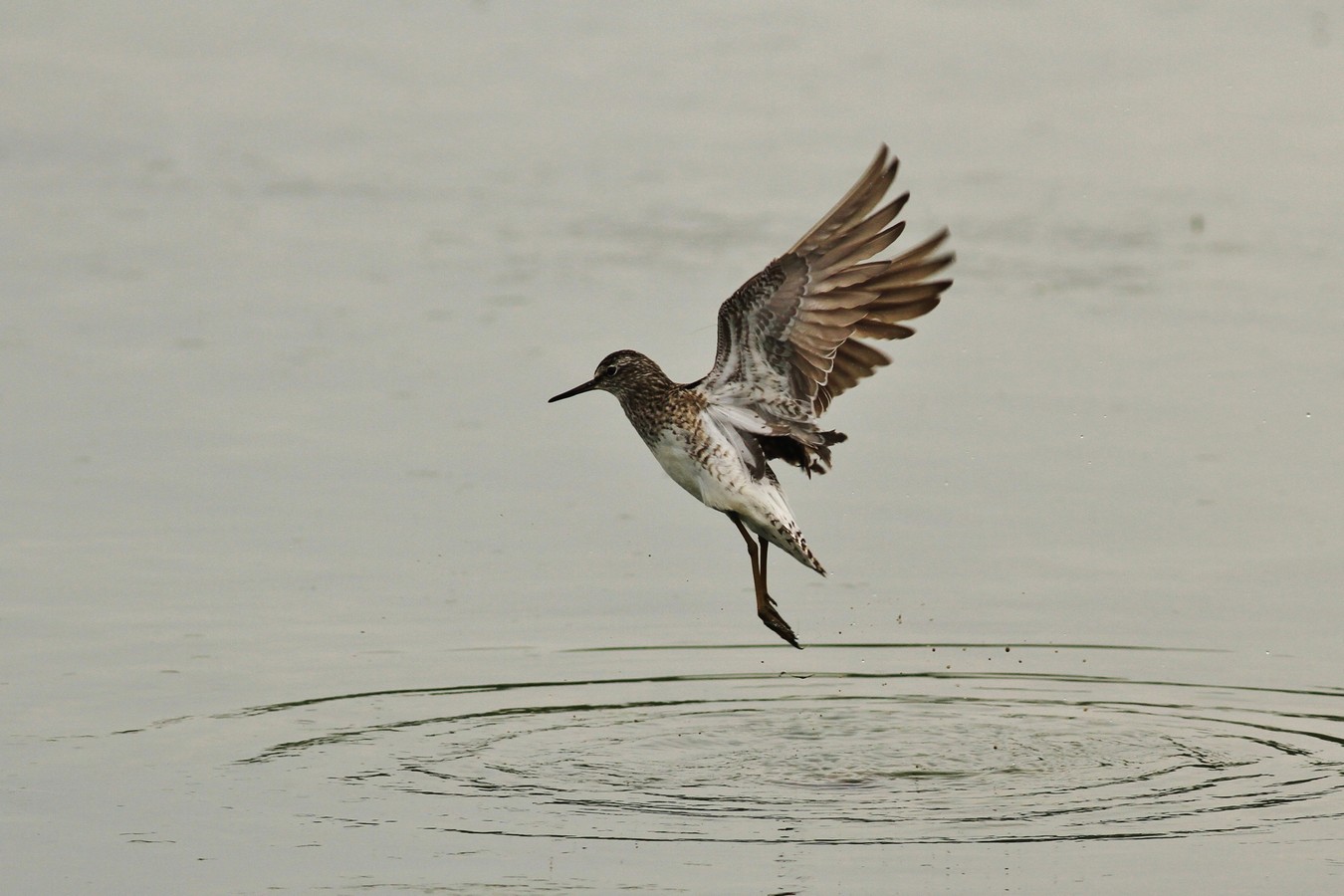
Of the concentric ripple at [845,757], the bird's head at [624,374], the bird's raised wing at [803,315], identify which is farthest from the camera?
the bird's head at [624,374]

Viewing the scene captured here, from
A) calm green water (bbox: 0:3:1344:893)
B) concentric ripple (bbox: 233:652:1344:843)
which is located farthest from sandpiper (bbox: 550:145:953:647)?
calm green water (bbox: 0:3:1344:893)

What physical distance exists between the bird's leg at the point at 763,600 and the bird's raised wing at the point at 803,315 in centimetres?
44

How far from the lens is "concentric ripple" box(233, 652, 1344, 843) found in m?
8.11

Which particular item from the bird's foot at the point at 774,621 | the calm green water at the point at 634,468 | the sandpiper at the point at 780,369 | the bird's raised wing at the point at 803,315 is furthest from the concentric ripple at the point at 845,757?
the bird's raised wing at the point at 803,315

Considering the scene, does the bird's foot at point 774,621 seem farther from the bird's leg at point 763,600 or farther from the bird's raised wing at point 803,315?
the bird's raised wing at point 803,315

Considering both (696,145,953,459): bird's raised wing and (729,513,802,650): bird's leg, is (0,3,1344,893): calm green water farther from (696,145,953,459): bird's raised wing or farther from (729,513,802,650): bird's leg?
(696,145,953,459): bird's raised wing

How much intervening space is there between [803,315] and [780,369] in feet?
0.86

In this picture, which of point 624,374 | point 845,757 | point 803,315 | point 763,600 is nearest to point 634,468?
point 624,374

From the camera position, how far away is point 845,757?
905 cm

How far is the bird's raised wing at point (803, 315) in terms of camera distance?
934cm

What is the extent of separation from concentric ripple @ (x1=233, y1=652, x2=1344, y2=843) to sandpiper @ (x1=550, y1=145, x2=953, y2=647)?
0.53 metres

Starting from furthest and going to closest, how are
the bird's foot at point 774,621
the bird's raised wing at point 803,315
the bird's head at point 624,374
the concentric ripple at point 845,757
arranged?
the bird's head at point 624,374, the bird's foot at point 774,621, the bird's raised wing at point 803,315, the concentric ripple at point 845,757

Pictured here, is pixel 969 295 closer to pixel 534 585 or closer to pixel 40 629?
pixel 534 585

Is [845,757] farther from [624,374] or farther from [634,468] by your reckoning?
[634,468]
